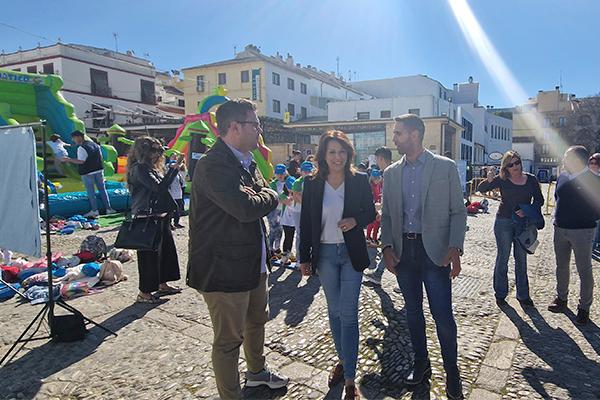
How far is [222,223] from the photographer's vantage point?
241 cm

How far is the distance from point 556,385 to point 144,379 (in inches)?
125

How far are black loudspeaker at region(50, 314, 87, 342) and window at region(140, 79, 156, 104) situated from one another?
3906cm

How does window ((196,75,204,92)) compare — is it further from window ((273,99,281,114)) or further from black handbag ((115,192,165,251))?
black handbag ((115,192,165,251))

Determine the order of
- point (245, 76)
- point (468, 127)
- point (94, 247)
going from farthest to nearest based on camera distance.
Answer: point (468, 127) < point (245, 76) < point (94, 247)

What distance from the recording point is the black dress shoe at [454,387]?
286 cm

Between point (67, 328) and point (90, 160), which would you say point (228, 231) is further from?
point (90, 160)

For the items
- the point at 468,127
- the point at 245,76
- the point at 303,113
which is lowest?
the point at 468,127

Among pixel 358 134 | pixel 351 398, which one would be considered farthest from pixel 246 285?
pixel 358 134

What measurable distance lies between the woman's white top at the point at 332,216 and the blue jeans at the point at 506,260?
111 inches

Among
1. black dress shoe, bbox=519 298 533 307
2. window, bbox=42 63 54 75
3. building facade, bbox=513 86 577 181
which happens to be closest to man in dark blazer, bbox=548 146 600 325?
black dress shoe, bbox=519 298 533 307

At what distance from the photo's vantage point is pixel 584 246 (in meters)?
4.29

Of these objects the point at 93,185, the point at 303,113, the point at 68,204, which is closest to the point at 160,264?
the point at 93,185

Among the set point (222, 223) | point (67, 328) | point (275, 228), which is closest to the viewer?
point (222, 223)

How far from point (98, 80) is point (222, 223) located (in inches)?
1548
